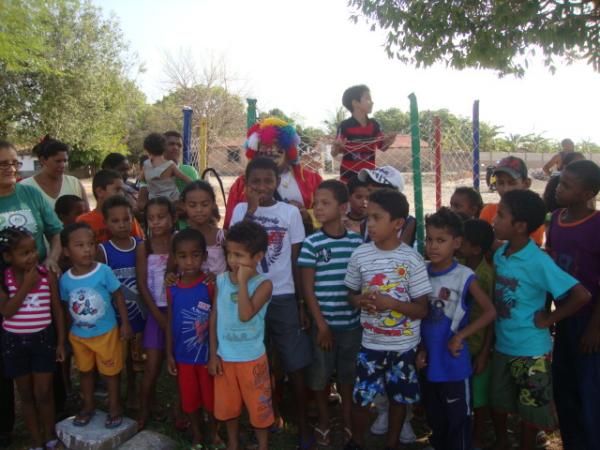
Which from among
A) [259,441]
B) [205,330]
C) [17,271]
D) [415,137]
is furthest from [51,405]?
[415,137]

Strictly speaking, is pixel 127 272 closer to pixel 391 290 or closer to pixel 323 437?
pixel 323 437

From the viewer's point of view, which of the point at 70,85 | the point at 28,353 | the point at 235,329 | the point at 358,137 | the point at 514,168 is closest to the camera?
the point at 235,329

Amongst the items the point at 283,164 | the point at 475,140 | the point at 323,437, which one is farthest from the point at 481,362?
the point at 475,140

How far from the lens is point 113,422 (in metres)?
3.12

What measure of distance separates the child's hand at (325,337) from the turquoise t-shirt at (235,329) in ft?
1.20

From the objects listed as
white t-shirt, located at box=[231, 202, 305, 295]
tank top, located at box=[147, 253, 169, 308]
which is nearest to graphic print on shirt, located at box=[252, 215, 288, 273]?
white t-shirt, located at box=[231, 202, 305, 295]

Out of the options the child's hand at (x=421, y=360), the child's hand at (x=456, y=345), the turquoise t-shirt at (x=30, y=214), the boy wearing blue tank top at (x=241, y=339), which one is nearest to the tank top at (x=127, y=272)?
the turquoise t-shirt at (x=30, y=214)

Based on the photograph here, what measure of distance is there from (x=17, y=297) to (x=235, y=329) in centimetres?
132

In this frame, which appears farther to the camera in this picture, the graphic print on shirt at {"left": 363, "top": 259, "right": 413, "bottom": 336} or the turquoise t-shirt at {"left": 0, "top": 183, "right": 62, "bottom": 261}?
the turquoise t-shirt at {"left": 0, "top": 183, "right": 62, "bottom": 261}

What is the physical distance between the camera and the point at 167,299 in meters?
2.99

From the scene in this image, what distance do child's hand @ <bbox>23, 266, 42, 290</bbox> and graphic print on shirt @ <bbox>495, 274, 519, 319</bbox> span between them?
8.91ft

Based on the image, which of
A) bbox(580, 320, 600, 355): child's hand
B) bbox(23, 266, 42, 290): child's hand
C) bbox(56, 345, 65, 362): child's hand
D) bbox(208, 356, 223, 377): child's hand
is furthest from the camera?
bbox(56, 345, 65, 362): child's hand

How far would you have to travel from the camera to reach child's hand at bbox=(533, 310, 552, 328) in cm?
256

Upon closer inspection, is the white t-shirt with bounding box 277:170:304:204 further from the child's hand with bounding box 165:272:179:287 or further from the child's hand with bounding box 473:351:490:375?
the child's hand with bounding box 473:351:490:375
